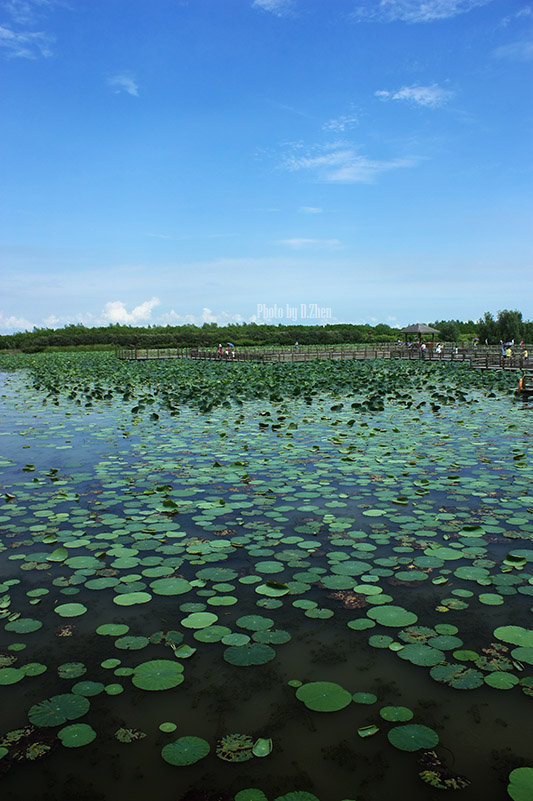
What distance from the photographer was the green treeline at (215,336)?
5194 cm

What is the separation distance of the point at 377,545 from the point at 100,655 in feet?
7.65

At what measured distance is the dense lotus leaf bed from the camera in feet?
7.64

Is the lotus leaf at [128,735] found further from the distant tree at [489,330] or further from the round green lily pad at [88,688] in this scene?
Answer: the distant tree at [489,330]

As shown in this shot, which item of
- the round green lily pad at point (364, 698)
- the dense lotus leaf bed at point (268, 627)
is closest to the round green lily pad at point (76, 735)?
the dense lotus leaf bed at point (268, 627)

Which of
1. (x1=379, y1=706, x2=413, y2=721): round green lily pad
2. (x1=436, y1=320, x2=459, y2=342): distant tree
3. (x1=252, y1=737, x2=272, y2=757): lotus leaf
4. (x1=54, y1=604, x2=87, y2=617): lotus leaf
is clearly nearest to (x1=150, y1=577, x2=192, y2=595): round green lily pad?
(x1=54, y1=604, x2=87, y2=617): lotus leaf

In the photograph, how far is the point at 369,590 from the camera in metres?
3.81

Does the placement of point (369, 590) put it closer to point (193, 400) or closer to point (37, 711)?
point (37, 711)

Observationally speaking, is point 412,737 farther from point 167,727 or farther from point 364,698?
point 167,727

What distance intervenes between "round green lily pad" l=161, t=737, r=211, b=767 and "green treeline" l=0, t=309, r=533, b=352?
5139 cm

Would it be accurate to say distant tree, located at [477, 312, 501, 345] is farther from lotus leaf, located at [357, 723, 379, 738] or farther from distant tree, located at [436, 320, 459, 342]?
lotus leaf, located at [357, 723, 379, 738]

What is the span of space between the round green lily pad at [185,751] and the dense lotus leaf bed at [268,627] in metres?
0.01

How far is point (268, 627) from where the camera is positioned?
11.0 feet

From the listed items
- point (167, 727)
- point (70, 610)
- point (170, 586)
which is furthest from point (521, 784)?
point (70, 610)

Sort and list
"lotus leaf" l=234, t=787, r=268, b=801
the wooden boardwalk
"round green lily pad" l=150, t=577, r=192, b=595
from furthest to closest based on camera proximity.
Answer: the wooden boardwalk → "round green lily pad" l=150, t=577, r=192, b=595 → "lotus leaf" l=234, t=787, r=268, b=801
